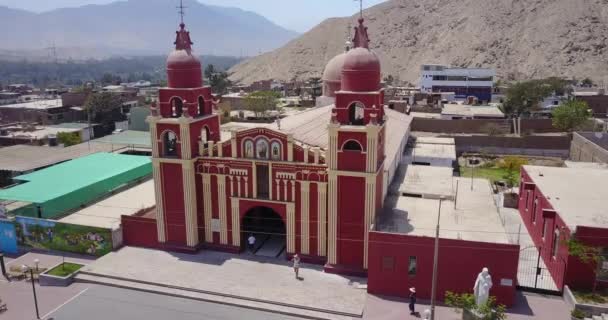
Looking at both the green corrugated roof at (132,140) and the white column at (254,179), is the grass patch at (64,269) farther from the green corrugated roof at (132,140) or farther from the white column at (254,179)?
the green corrugated roof at (132,140)

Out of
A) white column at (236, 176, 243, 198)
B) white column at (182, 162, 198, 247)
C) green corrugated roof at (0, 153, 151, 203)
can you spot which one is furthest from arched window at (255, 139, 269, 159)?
green corrugated roof at (0, 153, 151, 203)

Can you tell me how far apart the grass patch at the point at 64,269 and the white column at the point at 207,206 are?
20.0ft

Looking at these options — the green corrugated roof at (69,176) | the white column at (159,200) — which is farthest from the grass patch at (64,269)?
the green corrugated roof at (69,176)

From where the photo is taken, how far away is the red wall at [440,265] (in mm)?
18641

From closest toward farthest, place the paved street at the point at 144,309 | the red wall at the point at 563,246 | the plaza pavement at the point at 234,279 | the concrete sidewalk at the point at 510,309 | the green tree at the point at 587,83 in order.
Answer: the concrete sidewalk at the point at 510,309 < the red wall at the point at 563,246 < the paved street at the point at 144,309 < the plaza pavement at the point at 234,279 < the green tree at the point at 587,83

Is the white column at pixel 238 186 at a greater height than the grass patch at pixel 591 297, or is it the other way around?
the white column at pixel 238 186

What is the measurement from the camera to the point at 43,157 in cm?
3697

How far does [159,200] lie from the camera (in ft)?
78.9

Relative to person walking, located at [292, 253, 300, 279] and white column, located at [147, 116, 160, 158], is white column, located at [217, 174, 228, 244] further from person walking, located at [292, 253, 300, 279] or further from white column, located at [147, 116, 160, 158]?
person walking, located at [292, 253, 300, 279]

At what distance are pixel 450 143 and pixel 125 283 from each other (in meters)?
29.1

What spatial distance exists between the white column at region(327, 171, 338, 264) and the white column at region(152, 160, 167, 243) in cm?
850

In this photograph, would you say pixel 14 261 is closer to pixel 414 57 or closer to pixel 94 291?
A: pixel 94 291

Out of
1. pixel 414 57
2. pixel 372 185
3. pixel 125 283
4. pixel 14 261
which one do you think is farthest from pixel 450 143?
pixel 414 57

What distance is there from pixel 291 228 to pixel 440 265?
7.03 metres
